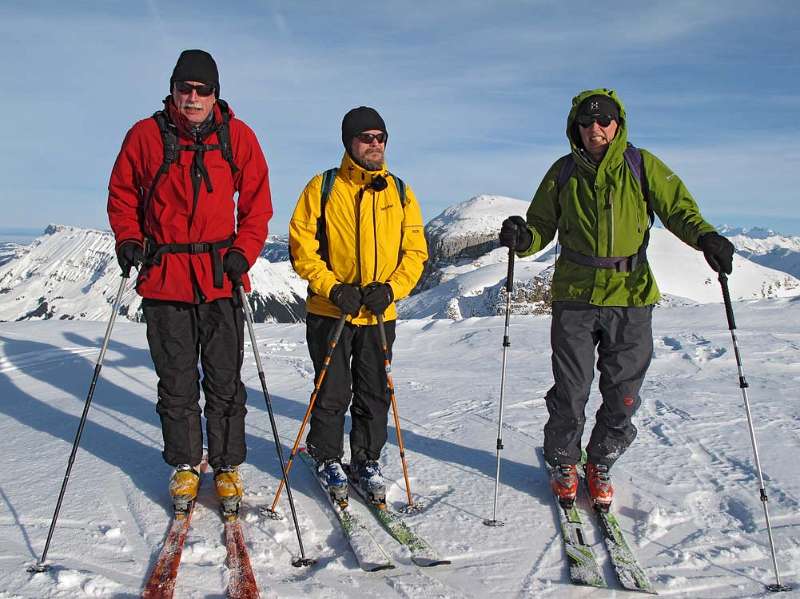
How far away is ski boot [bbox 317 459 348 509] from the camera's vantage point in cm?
391

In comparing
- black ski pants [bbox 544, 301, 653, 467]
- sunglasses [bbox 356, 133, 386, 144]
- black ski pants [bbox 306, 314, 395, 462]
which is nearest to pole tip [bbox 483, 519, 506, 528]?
black ski pants [bbox 544, 301, 653, 467]

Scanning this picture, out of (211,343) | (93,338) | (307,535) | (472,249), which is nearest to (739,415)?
(307,535)

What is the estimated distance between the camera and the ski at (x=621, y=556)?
9.97 feet

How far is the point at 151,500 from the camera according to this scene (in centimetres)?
396

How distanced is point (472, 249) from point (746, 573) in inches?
2731

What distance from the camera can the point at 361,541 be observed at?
11.2ft

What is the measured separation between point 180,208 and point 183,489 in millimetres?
1736

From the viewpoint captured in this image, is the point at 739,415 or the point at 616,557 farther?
the point at 739,415

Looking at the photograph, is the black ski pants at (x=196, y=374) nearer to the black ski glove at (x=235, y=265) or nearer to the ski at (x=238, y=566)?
the black ski glove at (x=235, y=265)

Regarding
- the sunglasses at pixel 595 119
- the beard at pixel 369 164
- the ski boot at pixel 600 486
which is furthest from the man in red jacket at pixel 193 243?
the ski boot at pixel 600 486

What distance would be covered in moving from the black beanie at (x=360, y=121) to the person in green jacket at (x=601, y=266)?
3.62 feet

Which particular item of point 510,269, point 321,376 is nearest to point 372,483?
point 321,376

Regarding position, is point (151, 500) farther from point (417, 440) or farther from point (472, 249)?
point (472, 249)

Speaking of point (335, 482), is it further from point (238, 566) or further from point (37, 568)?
point (37, 568)
